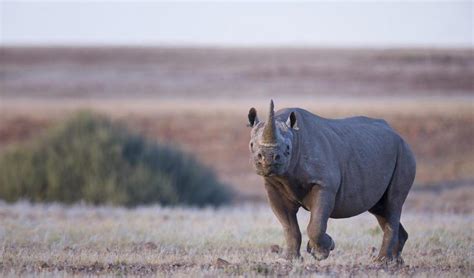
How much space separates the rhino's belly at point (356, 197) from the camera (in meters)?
11.2

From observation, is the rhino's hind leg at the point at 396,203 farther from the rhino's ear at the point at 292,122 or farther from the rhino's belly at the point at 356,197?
the rhino's ear at the point at 292,122

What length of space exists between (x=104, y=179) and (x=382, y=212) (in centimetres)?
1430

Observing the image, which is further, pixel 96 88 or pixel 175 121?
pixel 96 88

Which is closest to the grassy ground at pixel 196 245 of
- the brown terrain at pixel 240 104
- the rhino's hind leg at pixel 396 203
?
the brown terrain at pixel 240 104

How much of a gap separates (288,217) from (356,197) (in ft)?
2.70

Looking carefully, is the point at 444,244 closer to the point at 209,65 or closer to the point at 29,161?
the point at 29,161

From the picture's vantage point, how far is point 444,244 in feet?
43.2

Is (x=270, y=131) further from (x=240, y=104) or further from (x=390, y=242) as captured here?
(x=240, y=104)

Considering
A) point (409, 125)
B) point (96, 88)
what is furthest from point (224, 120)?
→ point (96, 88)

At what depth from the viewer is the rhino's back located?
10977 millimetres

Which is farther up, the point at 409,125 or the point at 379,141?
the point at 379,141

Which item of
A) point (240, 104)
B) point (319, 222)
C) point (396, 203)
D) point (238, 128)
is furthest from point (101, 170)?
point (240, 104)

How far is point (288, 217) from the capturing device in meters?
11.3

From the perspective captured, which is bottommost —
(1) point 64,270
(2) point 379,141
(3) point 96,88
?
(3) point 96,88
